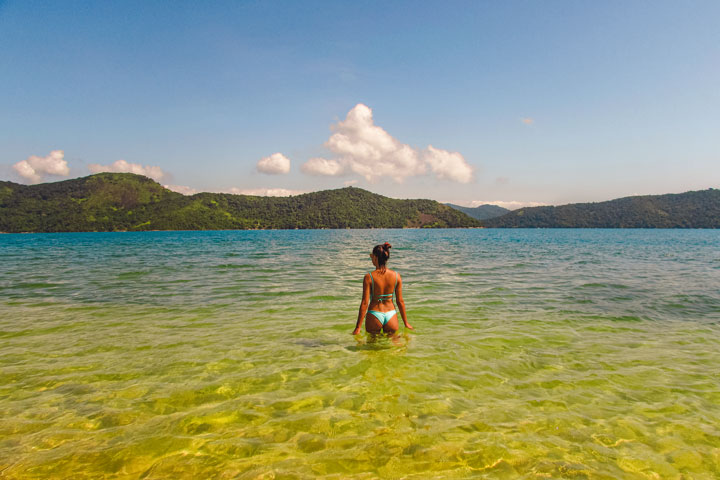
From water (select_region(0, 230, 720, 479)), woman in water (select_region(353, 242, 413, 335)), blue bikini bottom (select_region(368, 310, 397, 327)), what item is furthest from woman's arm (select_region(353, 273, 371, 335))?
water (select_region(0, 230, 720, 479))

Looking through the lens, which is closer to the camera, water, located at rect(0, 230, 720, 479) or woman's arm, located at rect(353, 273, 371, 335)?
water, located at rect(0, 230, 720, 479)

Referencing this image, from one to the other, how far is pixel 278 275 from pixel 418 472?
2148 cm

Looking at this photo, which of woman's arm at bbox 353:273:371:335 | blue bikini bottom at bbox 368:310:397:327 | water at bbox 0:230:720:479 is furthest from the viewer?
blue bikini bottom at bbox 368:310:397:327

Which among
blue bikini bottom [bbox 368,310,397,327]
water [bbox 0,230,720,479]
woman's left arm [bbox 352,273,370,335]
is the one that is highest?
woman's left arm [bbox 352,273,370,335]

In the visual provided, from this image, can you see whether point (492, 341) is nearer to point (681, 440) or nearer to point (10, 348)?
point (681, 440)

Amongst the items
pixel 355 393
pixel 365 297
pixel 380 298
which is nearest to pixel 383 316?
pixel 380 298

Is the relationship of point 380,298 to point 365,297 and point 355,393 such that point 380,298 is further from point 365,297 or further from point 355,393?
point 355,393

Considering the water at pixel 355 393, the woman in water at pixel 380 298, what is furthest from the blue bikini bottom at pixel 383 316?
the water at pixel 355 393

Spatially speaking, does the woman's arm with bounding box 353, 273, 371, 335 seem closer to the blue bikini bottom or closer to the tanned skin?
the tanned skin

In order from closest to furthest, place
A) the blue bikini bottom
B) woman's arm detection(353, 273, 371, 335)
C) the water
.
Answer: the water → woman's arm detection(353, 273, 371, 335) → the blue bikini bottom

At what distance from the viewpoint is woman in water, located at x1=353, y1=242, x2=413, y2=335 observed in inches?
341

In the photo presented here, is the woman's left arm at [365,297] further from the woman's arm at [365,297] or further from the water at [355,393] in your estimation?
the water at [355,393]

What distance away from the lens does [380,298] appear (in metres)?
8.90

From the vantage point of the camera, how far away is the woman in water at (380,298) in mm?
8672
